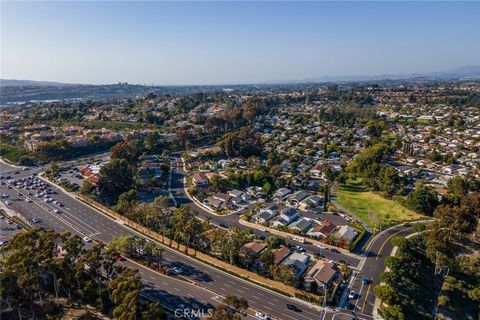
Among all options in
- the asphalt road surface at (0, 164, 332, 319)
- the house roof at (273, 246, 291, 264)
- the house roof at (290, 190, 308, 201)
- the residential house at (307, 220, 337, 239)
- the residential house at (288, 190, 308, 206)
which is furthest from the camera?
the house roof at (290, 190, 308, 201)

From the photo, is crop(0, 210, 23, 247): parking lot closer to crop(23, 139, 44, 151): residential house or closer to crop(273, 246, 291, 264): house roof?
crop(273, 246, 291, 264): house roof

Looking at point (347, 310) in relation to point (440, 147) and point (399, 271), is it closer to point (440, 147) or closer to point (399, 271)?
point (399, 271)

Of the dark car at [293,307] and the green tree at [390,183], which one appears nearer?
the dark car at [293,307]

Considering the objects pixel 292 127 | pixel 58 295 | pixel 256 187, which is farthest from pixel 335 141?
pixel 58 295

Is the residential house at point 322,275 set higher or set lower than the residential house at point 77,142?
lower

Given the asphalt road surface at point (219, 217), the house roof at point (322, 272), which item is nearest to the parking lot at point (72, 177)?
the asphalt road surface at point (219, 217)

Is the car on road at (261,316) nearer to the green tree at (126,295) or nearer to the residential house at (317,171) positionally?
the green tree at (126,295)

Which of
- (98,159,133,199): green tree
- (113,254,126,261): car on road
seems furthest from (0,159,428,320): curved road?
(98,159,133,199): green tree

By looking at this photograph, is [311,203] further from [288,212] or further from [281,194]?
[281,194]
